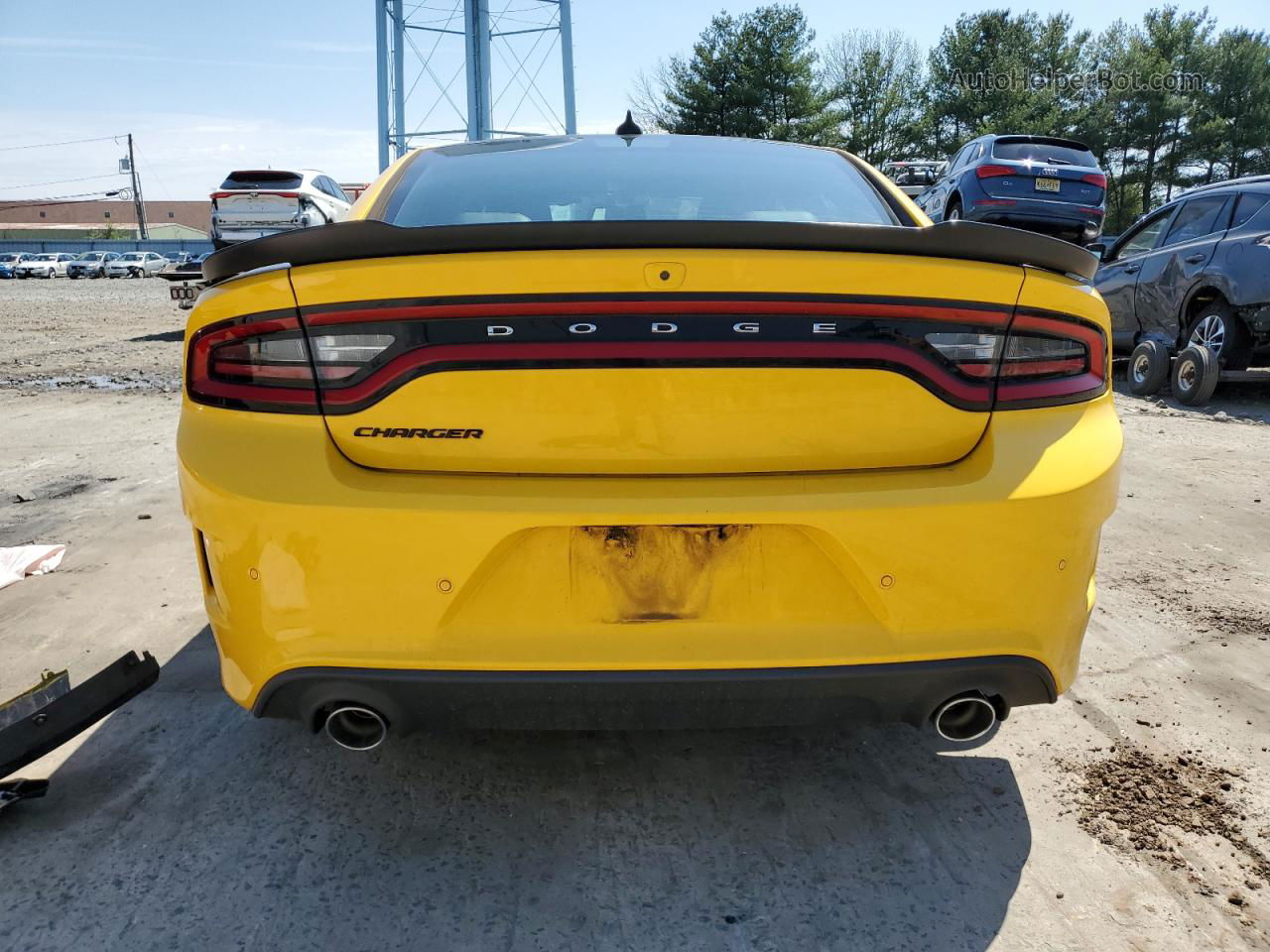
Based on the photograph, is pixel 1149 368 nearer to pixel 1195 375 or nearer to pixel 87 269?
pixel 1195 375

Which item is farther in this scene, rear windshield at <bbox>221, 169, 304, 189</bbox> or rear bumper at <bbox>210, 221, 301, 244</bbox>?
rear windshield at <bbox>221, 169, 304, 189</bbox>

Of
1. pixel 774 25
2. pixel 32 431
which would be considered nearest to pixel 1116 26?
pixel 774 25

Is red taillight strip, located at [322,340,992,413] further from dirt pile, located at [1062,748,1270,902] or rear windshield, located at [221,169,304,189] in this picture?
rear windshield, located at [221,169,304,189]

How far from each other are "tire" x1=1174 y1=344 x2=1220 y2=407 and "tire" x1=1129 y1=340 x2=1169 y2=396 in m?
0.29

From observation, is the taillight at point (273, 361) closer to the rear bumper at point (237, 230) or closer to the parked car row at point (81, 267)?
the rear bumper at point (237, 230)

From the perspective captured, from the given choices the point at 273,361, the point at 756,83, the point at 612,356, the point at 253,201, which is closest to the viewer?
the point at 612,356

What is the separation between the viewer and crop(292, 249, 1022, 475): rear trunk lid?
1.77 meters

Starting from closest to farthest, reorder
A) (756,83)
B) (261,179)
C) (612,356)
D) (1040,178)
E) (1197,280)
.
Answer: (612,356)
(1197,280)
(1040,178)
(261,179)
(756,83)

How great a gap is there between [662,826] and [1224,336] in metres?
7.65

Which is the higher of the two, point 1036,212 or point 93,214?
point 1036,212

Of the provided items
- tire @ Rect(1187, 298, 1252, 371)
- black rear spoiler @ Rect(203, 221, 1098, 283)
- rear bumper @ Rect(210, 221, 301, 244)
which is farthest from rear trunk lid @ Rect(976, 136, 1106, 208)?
black rear spoiler @ Rect(203, 221, 1098, 283)

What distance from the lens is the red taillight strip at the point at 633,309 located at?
1.77 m

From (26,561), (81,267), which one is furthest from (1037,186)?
(81,267)

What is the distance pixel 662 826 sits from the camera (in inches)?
86.7
